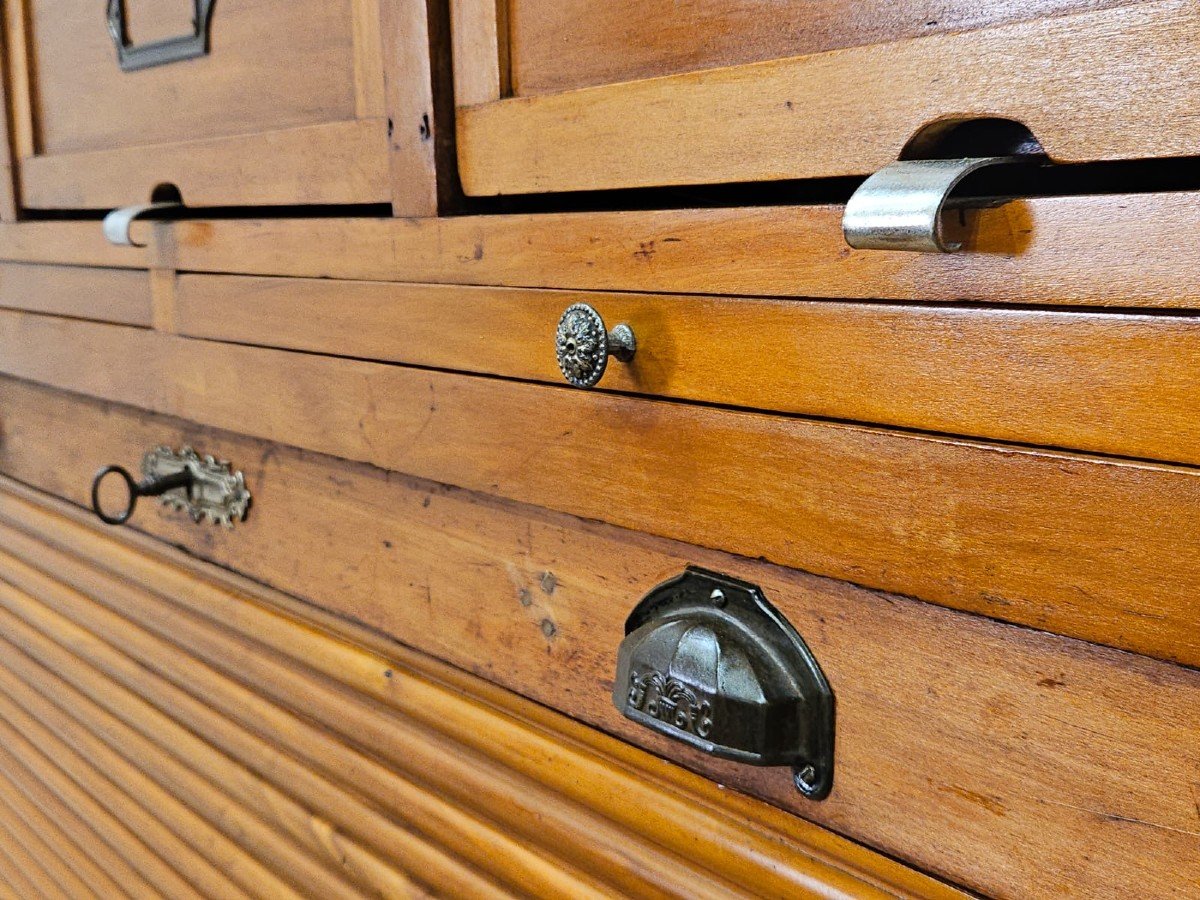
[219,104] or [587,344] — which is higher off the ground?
[219,104]

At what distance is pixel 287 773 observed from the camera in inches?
29.7

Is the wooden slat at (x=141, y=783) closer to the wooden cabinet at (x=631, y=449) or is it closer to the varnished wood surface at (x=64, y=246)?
the wooden cabinet at (x=631, y=449)

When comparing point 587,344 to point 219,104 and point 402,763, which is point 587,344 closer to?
point 402,763

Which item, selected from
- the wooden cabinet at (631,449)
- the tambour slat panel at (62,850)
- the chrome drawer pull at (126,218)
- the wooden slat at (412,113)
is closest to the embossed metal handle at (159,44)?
the wooden cabinet at (631,449)

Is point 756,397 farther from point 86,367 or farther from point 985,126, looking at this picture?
point 86,367

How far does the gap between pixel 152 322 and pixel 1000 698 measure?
733 millimetres

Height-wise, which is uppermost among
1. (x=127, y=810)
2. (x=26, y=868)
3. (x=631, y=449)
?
(x=631, y=449)

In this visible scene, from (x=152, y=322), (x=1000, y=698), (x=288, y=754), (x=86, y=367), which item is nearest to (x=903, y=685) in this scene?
(x=1000, y=698)

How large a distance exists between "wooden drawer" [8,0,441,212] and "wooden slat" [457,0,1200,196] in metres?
0.11

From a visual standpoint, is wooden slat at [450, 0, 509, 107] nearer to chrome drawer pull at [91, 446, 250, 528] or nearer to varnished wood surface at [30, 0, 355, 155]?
varnished wood surface at [30, 0, 355, 155]

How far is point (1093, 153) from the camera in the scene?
0.36 m

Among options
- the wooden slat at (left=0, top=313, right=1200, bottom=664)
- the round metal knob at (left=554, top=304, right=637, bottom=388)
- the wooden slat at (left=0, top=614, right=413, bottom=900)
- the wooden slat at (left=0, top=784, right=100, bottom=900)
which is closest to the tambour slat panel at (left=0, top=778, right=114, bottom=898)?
the wooden slat at (left=0, top=784, right=100, bottom=900)

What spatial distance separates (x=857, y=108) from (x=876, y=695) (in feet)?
0.82

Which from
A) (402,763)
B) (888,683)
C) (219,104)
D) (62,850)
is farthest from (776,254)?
(62,850)
